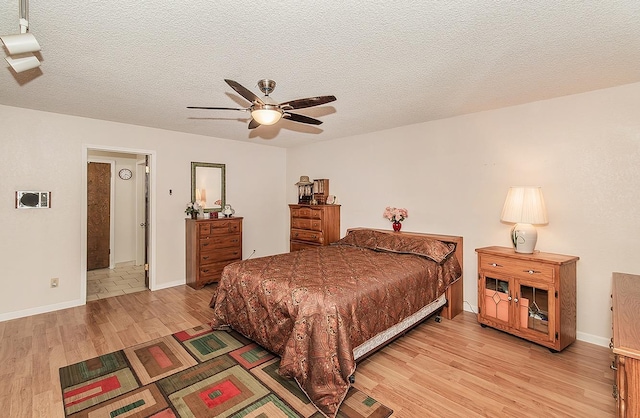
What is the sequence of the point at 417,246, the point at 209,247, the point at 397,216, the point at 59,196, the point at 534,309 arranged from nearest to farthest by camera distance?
1. the point at 534,309
2. the point at 417,246
3. the point at 59,196
4. the point at 397,216
5. the point at 209,247

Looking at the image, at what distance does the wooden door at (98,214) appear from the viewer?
5.81 m

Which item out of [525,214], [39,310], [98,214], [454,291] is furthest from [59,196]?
[525,214]

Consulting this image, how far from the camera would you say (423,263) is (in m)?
3.26

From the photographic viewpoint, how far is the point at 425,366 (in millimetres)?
2566

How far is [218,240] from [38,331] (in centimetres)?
229

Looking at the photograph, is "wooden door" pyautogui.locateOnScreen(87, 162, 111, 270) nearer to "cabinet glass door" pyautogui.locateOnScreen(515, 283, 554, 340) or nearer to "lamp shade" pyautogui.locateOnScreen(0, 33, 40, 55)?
"lamp shade" pyautogui.locateOnScreen(0, 33, 40, 55)

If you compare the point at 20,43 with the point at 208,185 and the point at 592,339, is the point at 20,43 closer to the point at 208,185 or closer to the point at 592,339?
the point at 208,185

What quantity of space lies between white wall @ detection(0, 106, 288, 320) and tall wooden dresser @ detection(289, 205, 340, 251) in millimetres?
1823

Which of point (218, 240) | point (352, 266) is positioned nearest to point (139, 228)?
point (218, 240)

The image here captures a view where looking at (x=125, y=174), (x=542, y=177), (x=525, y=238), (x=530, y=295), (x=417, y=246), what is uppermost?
(x=125, y=174)

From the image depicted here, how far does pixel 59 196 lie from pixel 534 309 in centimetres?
559

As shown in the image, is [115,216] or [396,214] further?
[115,216]

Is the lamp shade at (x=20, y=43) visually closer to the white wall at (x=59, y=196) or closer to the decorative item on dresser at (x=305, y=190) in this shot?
the white wall at (x=59, y=196)

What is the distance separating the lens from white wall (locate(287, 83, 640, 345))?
2.81 m
